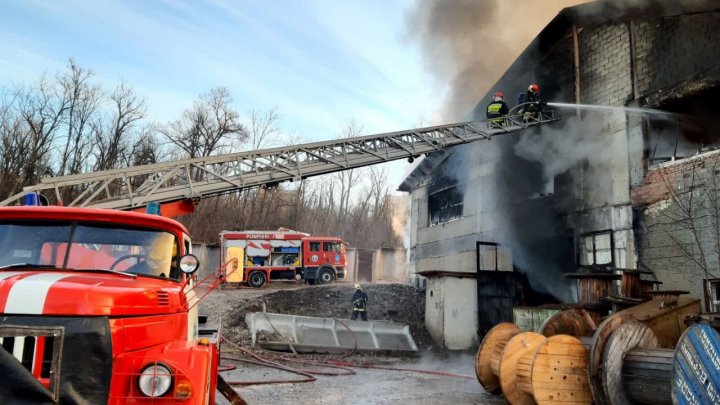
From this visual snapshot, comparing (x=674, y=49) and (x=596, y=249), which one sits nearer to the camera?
(x=674, y=49)

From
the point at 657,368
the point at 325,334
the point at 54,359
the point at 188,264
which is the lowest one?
the point at 325,334

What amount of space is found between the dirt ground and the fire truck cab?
4.10 m

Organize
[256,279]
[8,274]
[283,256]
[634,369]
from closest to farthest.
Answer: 1. [8,274]
2. [634,369]
3. [256,279]
4. [283,256]

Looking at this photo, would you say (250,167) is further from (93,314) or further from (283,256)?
(283,256)

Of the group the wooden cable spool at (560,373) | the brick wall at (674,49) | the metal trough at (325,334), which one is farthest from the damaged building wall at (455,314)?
the wooden cable spool at (560,373)

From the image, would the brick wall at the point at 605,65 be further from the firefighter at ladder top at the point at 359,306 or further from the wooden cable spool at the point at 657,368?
the firefighter at ladder top at the point at 359,306

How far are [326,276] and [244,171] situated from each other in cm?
1526

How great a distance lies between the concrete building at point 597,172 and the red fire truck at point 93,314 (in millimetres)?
9044

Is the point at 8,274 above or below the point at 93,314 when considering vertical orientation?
above

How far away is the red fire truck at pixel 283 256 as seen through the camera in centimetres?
2516

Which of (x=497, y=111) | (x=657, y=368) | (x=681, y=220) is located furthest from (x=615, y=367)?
(x=497, y=111)

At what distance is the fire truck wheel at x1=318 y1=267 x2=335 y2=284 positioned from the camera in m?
25.1

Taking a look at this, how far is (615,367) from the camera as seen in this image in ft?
17.6

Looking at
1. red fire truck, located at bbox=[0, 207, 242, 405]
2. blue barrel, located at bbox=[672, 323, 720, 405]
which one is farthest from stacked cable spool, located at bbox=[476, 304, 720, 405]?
red fire truck, located at bbox=[0, 207, 242, 405]
